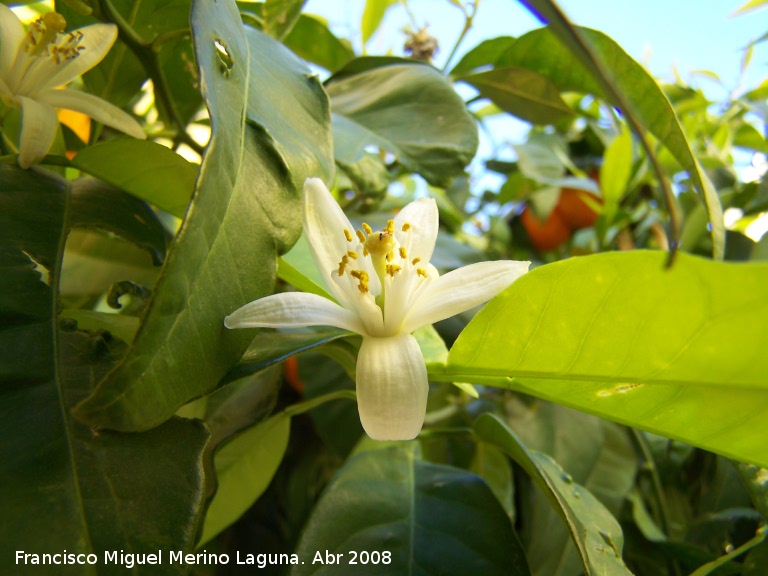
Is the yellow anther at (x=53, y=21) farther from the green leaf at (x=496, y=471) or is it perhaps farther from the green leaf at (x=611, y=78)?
the green leaf at (x=496, y=471)

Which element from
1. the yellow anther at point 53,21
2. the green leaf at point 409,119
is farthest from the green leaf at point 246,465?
the yellow anther at point 53,21

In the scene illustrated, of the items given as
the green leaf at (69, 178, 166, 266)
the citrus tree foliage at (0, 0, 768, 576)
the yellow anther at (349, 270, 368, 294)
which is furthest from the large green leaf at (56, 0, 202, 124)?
the yellow anther at (349, 270, 368, 294)

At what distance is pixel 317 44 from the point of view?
2.31ft

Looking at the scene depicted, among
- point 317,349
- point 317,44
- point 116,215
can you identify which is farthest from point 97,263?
point 317,44

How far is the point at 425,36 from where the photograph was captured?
2.42 feet

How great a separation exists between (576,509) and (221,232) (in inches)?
11.3

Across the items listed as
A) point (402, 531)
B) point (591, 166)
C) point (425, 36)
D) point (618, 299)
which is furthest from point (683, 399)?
point (591, 166)

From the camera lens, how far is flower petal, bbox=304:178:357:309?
1.18 ft

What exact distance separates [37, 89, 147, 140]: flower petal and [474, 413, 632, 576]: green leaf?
33 centimetres

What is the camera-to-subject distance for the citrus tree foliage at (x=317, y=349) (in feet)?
0.83

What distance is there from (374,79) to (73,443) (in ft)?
1.36

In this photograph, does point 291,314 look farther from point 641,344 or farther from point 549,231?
point 549,231

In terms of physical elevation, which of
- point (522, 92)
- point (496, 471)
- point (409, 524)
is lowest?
point (496, 471)

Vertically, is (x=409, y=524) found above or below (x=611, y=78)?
below
